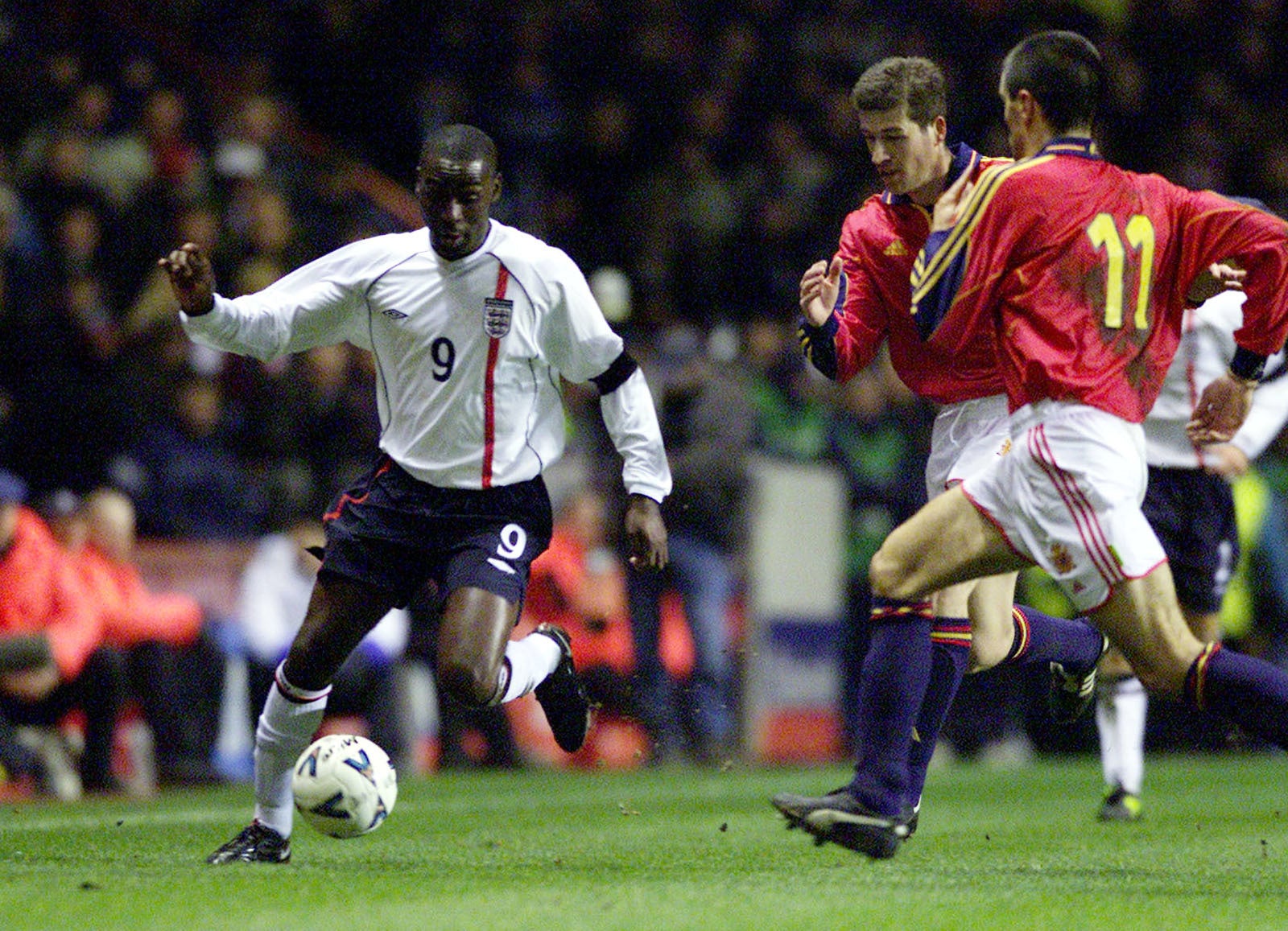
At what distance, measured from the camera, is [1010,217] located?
488 centimetres

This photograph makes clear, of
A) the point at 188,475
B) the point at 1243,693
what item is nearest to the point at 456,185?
the point at 1243,693

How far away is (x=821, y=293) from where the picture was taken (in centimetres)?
556

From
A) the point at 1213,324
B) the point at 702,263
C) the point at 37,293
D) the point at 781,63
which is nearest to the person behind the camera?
the point at 1213,324

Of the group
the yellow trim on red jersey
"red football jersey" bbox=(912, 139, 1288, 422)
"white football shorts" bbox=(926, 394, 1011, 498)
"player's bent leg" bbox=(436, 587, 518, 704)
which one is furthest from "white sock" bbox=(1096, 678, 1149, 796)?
the yellow trim on red jersey

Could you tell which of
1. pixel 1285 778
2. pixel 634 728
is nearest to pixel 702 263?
pixel 634 728

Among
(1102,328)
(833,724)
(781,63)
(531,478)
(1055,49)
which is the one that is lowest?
(833,724)

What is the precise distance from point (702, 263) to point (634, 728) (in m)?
4.09

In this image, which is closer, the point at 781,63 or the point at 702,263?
the point at 702,263

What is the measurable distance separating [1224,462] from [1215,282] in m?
2.60

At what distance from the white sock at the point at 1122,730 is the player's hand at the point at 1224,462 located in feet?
2.98

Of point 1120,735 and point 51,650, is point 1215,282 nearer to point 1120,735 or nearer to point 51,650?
point 1120,735

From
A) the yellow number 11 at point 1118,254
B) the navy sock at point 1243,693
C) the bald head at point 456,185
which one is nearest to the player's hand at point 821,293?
the yellow number 11 at point 1118,254

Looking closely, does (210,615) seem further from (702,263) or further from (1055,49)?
(1055,49)

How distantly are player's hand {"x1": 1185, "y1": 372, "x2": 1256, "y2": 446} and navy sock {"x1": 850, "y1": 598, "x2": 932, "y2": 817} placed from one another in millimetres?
931
